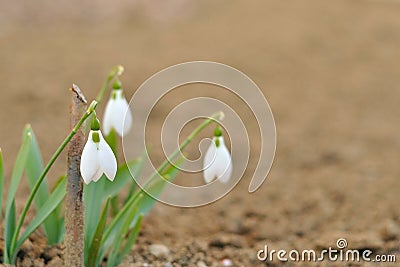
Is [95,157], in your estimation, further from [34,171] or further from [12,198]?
[34,171]

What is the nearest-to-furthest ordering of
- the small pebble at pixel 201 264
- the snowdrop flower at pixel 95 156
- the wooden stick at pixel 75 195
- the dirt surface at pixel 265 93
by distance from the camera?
1. the snowdrop flower at pixel 95 156
2. the wooden stick at pixel 75 195
3. the small pebble at pixel 201 264
4. the dirt surface at pixel 265 93

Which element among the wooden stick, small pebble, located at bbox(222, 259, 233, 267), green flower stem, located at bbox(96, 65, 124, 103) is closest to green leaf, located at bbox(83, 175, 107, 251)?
the wooden stick

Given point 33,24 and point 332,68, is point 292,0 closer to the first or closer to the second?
point 332,68

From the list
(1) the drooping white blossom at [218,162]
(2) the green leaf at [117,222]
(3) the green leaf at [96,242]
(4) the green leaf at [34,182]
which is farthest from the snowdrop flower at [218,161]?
(4) the green leaf at [34,182]

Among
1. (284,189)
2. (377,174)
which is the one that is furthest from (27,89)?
(377,174)

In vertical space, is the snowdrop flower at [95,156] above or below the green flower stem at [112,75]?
below

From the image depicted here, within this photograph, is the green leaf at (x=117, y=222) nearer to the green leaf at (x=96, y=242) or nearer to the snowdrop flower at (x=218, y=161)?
the green leaf at (x=96, y=242)

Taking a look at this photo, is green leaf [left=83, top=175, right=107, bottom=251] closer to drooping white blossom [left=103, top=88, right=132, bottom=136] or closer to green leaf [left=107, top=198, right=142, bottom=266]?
green leaf [left=107, top=198, right=142, bottom=266]

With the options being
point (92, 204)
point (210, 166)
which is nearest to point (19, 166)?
point (92, 204)
